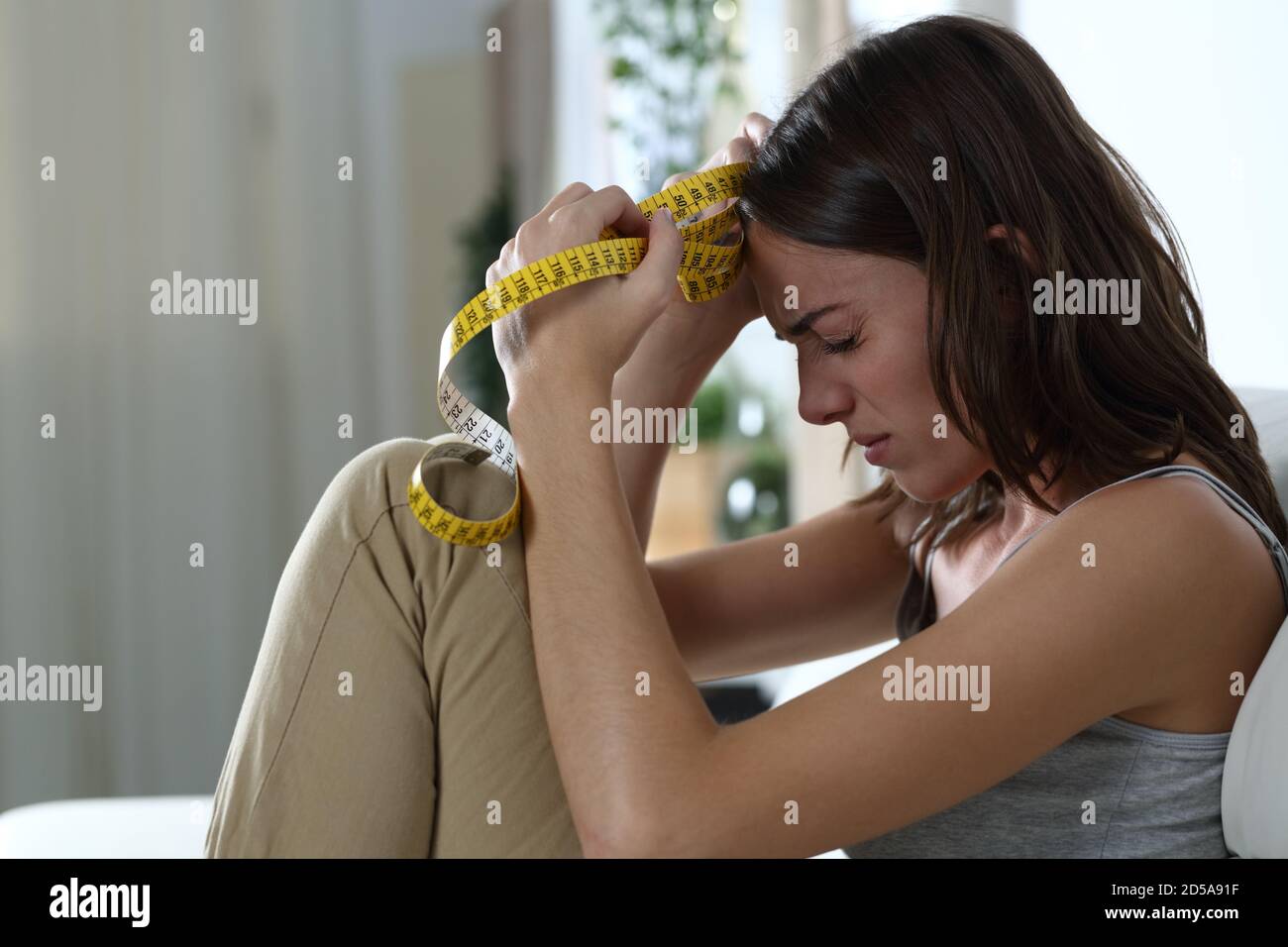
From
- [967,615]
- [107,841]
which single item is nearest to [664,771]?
[967,615]

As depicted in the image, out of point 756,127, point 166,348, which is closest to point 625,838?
point 756,127

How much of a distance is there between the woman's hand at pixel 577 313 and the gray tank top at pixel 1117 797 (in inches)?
15.7

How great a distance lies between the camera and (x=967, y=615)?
3.26 feet

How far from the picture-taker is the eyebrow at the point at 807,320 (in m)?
1.16

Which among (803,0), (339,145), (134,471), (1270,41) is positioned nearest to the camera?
(1270,41)

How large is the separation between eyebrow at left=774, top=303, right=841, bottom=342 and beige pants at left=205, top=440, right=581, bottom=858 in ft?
1.09

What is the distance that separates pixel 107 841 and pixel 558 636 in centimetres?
75

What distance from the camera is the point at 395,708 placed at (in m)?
1.06

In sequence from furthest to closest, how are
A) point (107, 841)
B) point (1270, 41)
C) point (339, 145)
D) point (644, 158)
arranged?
point (644, 158) → point (339, 145) → point (1270, 41) → point (107, 841)

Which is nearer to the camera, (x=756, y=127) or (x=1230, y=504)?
(x=1230, y=504)

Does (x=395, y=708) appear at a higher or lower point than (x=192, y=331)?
lower

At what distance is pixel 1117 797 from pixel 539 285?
708mm

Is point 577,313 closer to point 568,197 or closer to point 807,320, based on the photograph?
point 568,197
